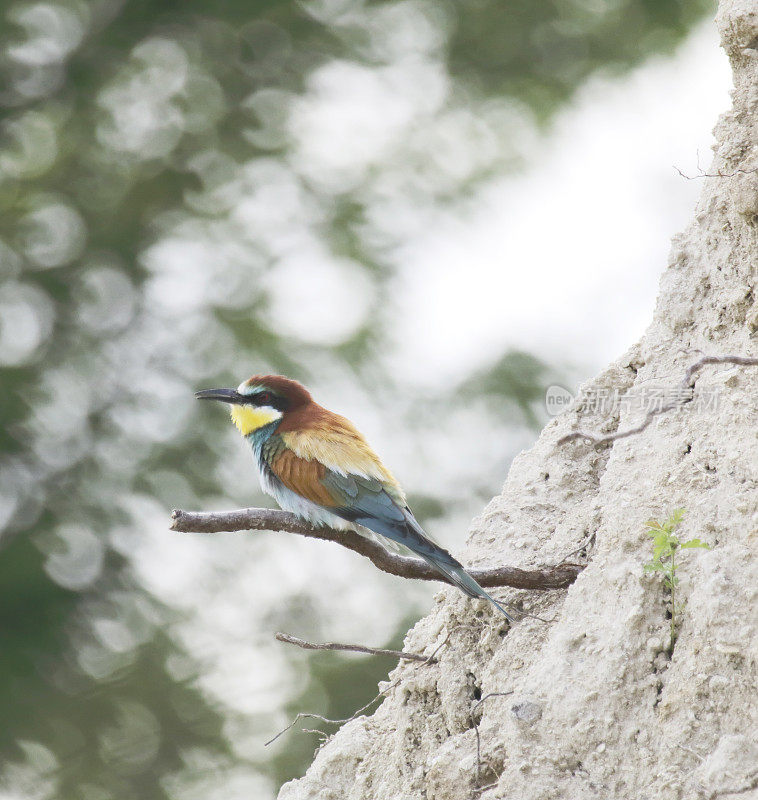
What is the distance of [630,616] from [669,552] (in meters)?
0.12

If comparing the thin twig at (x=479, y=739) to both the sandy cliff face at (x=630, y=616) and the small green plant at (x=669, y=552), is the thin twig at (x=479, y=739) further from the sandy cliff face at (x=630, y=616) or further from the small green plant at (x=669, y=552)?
the small green plant at (x=669, y=552)

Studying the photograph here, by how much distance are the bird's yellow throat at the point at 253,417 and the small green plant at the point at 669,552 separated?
140cm

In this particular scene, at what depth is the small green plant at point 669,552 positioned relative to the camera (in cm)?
206

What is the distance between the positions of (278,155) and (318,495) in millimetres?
6070

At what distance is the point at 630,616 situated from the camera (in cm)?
211

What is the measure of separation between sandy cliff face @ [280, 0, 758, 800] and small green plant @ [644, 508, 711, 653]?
0.06ft

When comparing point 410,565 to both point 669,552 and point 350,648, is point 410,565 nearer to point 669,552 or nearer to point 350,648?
point 350,648

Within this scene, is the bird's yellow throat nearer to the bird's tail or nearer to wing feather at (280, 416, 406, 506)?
wing feather at (280, 416, 406, 506)

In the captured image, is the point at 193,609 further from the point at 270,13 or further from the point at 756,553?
the point at 756,553

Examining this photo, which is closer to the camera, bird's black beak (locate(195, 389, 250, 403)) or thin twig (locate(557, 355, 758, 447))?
thin twig (locate(557, 355, 758, 447))

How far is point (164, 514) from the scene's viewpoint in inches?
293

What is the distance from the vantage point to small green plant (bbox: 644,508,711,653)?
6.75 feet

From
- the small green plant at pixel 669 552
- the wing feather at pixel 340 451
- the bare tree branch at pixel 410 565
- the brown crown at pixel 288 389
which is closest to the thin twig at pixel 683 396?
the small green plant at pixel 669 552

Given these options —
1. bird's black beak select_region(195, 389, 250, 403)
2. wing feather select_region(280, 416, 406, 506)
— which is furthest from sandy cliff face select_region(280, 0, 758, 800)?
bird's black beak select_region(195, 389, 250, 403)
